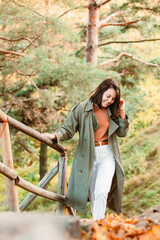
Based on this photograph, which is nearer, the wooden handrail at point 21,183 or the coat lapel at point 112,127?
the wooden handrail at point 21,183

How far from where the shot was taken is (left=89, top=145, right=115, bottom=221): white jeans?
3.23 metres

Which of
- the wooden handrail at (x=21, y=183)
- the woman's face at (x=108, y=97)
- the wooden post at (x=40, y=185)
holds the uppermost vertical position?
the woman's face at (x=108, y=97)

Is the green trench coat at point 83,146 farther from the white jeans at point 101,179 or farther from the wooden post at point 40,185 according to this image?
the wooden post at point 40,185

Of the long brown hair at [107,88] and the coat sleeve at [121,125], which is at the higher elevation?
the long brown hair at [107,88]

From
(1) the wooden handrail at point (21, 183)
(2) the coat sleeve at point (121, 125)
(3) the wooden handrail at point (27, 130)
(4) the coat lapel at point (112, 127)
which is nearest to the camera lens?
(1) the wooden handrail at point (21, 183)

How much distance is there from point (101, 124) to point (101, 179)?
628mm

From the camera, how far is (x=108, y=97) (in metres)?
3.43

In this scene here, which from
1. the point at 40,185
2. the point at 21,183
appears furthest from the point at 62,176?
the point at 21,183

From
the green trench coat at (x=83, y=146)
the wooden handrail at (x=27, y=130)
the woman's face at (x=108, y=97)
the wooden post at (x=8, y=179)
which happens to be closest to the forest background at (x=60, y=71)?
the green trench coat at (x=83, y=146)

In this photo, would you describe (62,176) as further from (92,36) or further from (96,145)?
(92,36)

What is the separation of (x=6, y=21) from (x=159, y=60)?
5.28 metres

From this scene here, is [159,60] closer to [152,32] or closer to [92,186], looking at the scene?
Answer: [152,32]

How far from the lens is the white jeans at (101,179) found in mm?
3229

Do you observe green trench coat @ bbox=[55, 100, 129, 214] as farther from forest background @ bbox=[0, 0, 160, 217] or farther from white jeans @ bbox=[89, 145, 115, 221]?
forest background @ bbox=[0, 0, 160, 217]
